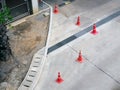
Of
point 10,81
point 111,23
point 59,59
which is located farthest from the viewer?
point 111,23

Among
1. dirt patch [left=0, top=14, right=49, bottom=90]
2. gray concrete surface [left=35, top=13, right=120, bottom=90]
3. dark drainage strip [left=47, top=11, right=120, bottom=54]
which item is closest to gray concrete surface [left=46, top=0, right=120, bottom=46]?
dark drainage strip [left=47, top=11, right=120, bottom=54]

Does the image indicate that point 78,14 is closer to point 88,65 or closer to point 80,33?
point 80,33

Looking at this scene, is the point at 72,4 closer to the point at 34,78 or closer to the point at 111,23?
the point at 111,23

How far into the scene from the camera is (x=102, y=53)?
47.2 ft

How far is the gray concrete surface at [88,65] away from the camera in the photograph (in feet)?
41.4

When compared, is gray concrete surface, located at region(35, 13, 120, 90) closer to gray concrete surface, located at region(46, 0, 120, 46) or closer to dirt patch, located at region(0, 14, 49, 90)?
gray concrete surface, located at region(46, 0, 120, 46)

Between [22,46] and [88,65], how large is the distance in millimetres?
4191

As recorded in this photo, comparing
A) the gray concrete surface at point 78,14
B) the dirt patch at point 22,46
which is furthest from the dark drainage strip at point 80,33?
the dirt patch at point 22,46

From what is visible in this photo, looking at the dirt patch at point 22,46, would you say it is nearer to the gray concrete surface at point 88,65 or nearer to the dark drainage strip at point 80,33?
the dark drainage strip at point 80,33

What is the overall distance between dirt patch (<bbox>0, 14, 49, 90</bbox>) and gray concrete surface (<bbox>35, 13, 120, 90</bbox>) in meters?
1.12

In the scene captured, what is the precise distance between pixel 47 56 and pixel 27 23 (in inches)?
143

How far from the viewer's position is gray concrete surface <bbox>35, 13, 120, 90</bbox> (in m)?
12.6

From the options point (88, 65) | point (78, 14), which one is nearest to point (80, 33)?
point (78, 14)

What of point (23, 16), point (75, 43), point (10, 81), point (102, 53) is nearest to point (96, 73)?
point (102, 53)
